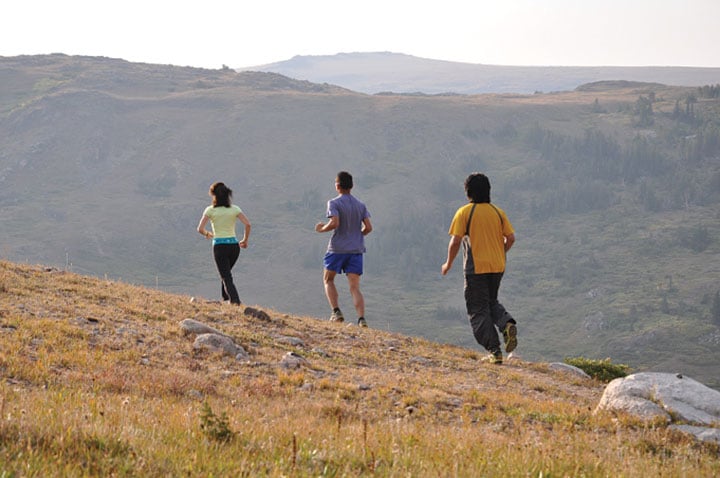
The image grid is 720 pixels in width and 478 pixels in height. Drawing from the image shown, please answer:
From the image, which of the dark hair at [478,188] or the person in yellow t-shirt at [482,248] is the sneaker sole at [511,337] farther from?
the dark hair at [478,188]

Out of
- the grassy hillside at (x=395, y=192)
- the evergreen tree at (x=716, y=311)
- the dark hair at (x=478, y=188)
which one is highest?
the dark hair at (x=478, y=188)

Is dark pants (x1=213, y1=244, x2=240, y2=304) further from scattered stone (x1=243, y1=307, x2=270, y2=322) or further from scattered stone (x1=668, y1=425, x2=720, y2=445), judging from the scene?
scattered stone (x1=668, y1=425, x2=720, y2=445)

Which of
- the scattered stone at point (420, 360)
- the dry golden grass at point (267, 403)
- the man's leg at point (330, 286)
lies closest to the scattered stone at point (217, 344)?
the dry golden grass at point (267, 403)

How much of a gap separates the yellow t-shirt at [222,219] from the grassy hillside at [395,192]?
292 ft

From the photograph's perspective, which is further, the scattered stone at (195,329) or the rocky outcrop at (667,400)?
the scattered stone at (195,329)

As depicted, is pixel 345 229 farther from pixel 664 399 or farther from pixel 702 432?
pixel 702 432

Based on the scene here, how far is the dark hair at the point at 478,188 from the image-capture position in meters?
11.6

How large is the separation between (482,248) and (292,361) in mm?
3198

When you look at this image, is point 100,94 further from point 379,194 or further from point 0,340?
point 0,340

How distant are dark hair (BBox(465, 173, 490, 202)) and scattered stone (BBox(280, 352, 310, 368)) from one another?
338cm

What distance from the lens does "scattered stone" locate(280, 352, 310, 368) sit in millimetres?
11008

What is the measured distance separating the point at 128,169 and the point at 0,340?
483ft

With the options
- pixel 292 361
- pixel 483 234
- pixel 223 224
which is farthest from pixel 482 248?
pixel 223 224

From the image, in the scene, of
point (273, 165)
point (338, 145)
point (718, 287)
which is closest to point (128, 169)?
point (273, 165)
